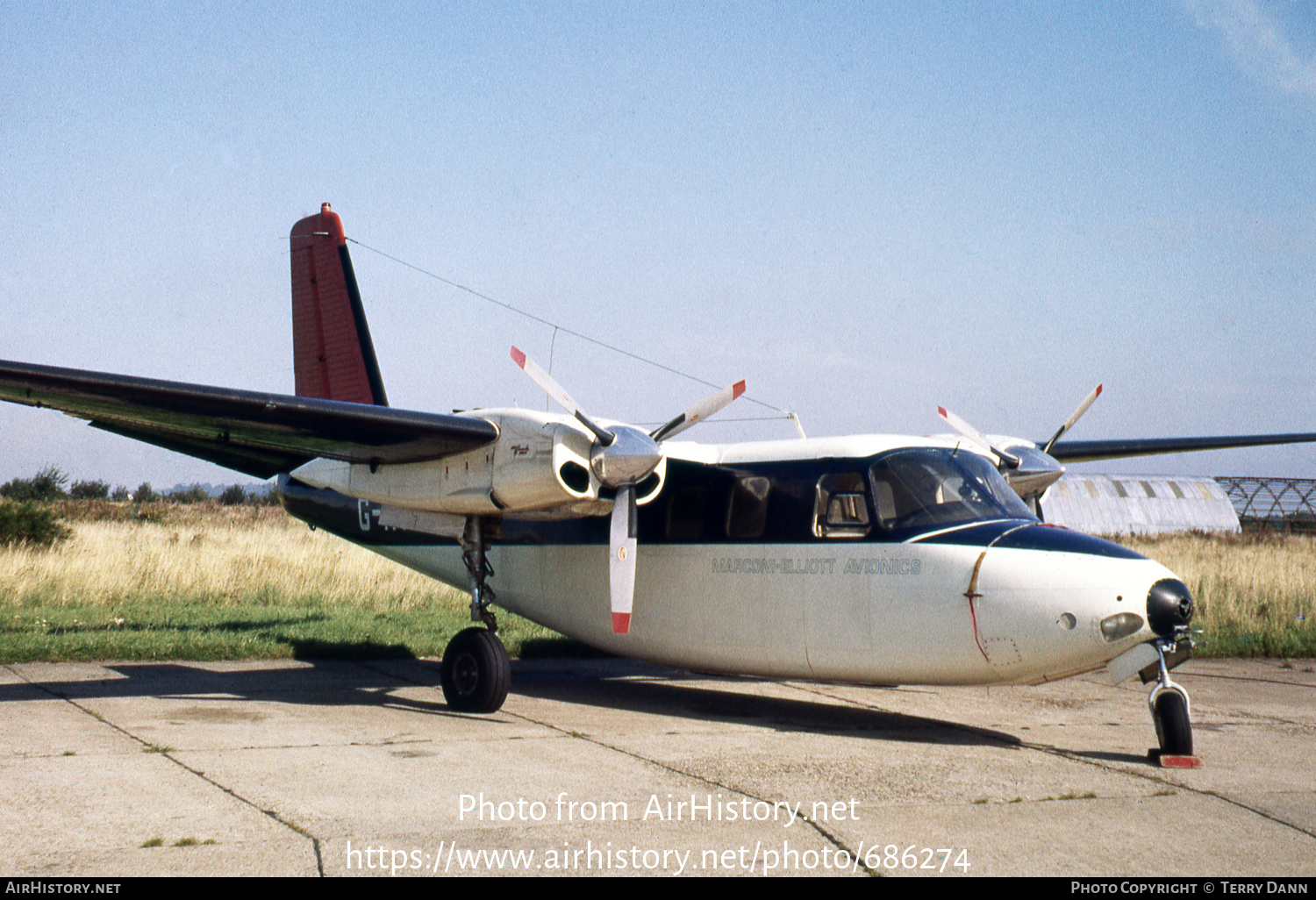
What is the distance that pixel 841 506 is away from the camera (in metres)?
9.24

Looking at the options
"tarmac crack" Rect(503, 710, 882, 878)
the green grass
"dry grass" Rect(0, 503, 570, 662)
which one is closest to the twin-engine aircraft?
"tarmac crack" Rect(503, 710, 882, 878)

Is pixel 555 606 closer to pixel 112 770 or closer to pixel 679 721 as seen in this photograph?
pixel 679 721

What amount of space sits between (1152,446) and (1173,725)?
23.2 ft

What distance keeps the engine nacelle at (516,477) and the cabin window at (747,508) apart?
74 centimetres

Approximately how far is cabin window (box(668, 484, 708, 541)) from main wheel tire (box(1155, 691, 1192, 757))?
425cm

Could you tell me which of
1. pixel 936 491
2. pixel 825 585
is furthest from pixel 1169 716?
pixel 825 585

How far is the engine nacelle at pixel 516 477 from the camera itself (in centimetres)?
938

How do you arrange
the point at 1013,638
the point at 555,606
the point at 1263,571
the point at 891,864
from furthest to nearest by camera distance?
the point at 1263,571, the point at 555,606, the point at 1013,638, the point at 891,864

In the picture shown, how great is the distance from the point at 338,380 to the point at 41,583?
8167mm

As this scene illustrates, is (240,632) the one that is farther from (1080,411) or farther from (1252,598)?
(1252,598)

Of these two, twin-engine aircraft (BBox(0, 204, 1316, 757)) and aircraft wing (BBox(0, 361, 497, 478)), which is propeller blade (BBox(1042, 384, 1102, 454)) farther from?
aircraft wing (BBox(0, 361, 497, 478))

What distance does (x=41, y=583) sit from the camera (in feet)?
59.0

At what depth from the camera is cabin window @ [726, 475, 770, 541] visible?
9773 millimetres
